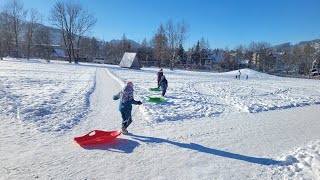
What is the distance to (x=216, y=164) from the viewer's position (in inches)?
233

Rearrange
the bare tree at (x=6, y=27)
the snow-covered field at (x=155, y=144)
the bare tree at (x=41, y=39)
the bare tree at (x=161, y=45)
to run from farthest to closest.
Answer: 1. the bare tree at (x=41, y=39)
2. the bare tree at (x=161, y=45)
3. the bare tree at (x=6, y=27)
4. the snow-covered field at (x=155, y=144)

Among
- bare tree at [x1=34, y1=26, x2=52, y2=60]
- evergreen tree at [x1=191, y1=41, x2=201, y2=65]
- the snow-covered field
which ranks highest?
bare tree at [x1=34, y1=26, x2=52, y2=60]

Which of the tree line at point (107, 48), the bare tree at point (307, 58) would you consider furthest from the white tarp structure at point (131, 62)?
the bare tree at point (307, 58)

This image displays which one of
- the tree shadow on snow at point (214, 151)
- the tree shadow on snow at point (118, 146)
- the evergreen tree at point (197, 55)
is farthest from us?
the evergreen tree at point (197, 55)

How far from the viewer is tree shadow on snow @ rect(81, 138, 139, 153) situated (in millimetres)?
6461

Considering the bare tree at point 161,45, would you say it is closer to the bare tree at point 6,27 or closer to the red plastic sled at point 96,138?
the bare tree at point 6,27

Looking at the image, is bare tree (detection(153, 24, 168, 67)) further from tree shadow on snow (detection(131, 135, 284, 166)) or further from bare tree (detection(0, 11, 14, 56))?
tree shadow on snow (detection(131, 135, 284, 166))

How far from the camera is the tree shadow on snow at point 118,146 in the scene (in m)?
6.46

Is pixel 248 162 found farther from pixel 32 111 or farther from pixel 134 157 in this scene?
pixel 32 111

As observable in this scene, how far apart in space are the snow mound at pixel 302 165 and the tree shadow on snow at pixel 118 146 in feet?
11.3

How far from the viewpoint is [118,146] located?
264 inches

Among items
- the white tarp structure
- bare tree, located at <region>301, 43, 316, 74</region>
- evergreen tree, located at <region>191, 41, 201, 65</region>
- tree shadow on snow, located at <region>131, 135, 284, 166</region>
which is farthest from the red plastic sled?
bare tree, located at <region>301, 43, 316, 74</region>

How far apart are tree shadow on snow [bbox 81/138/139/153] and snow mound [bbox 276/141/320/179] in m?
3.45

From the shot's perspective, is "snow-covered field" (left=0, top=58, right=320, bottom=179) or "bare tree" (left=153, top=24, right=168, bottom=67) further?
"bare tree" (left=153, top=24, right=168, bottom=67)
